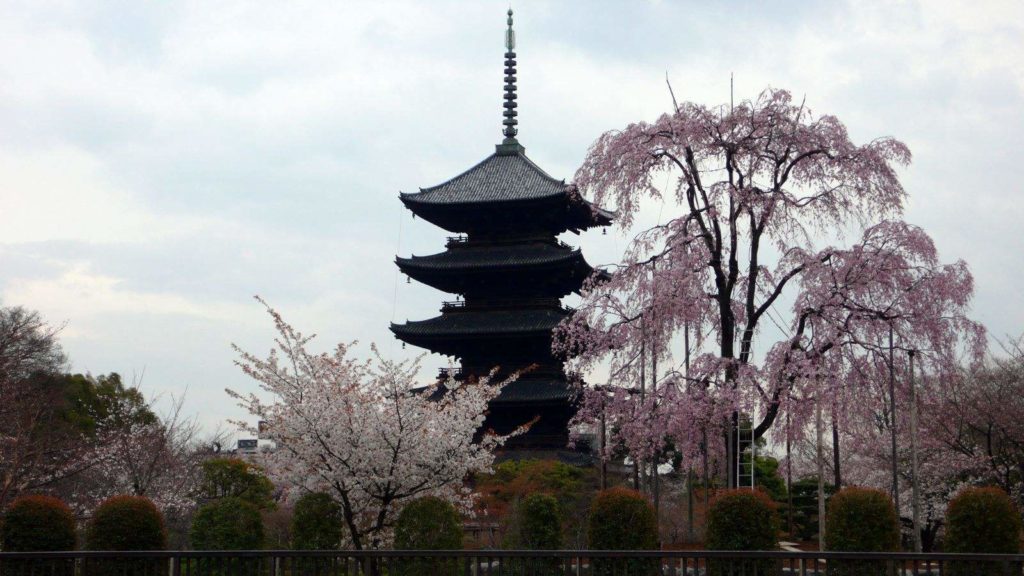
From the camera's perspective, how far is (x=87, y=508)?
31703 millimetres

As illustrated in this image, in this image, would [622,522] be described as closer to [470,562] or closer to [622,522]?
[622,522]

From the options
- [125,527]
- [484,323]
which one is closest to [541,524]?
[125,527]

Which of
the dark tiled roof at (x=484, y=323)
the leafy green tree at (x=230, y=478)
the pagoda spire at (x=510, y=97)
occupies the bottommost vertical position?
the leafy green tree at (x=230, y=478)

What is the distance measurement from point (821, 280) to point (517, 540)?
7.10m

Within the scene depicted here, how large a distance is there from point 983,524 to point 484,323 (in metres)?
25.2

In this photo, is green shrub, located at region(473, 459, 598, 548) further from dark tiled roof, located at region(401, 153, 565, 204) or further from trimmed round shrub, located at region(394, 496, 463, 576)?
trimmed round shrub, located at region(394, 496, 463, 576)

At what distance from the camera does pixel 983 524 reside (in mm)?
16391

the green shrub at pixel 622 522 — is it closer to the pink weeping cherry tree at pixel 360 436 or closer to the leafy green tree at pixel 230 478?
the pink weeping cherry tree at pixel 360 436

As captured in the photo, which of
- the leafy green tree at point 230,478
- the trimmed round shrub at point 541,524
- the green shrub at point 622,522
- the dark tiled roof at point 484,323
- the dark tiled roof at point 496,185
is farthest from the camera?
the dark tiled roof at point 496,185

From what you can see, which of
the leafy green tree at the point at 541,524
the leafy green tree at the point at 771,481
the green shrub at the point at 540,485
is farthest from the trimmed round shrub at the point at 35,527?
the leafy green tree at the point at 771,481

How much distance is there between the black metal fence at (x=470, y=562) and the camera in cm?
1277

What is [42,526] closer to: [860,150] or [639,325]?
[639,325]

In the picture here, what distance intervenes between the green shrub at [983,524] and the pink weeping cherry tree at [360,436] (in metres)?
7.46

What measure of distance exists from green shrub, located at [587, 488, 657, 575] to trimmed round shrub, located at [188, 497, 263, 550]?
5.62 m
